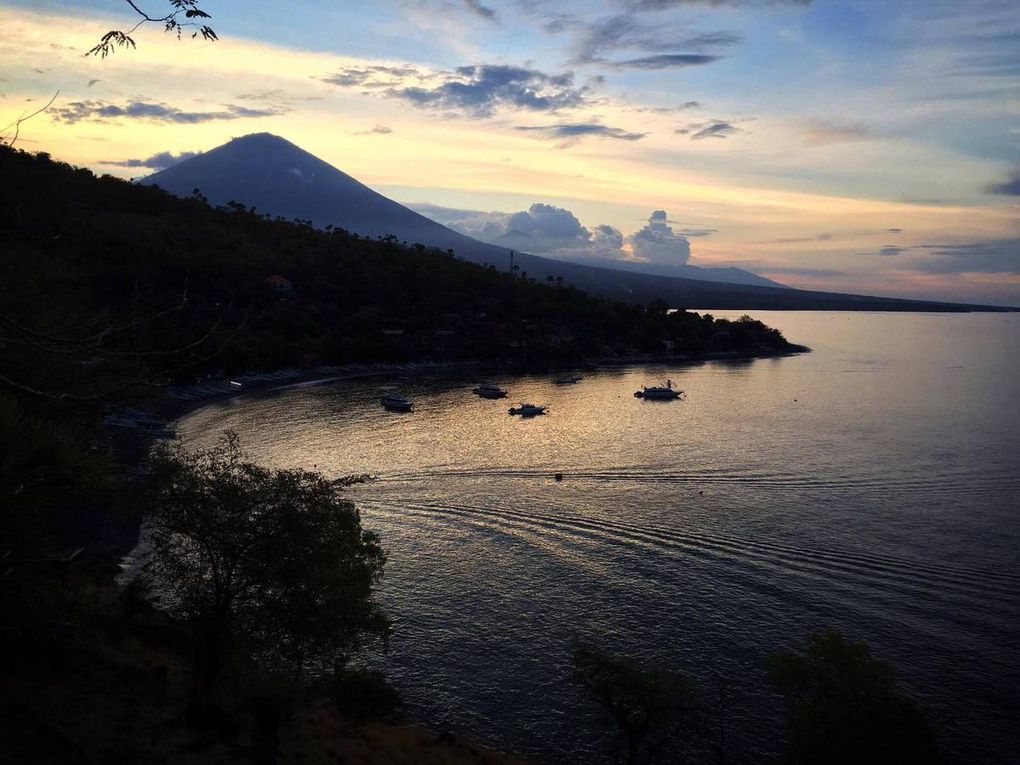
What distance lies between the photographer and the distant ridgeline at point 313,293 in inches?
3282

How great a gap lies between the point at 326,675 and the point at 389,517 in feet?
47.7

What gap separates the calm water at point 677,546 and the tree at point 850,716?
312 centimetres

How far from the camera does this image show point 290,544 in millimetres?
13867

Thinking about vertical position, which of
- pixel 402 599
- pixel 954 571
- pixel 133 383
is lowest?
pixel 402 599

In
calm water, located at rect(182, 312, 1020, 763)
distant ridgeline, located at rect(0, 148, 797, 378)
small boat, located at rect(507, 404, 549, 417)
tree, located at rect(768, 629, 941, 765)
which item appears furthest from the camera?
distant ridgeline, located at rect(0, 148, 797, 378)

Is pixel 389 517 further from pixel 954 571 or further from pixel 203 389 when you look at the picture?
pixel 203 389

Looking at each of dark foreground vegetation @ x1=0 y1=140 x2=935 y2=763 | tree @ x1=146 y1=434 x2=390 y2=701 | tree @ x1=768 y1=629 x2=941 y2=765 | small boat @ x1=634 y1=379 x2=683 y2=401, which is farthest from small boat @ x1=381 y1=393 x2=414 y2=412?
tree @ x1=768 y1=629 x2=941 y2=765

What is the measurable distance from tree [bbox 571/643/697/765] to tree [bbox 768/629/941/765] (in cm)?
259

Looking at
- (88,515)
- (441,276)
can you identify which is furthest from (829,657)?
(441,276)

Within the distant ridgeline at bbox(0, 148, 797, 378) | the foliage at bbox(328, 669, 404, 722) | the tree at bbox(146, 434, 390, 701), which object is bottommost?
the foliage at bbox(328, 669, 404, 722)

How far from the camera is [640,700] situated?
52.8ft

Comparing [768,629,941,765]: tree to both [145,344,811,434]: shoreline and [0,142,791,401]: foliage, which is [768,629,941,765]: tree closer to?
[145,344,811,434]: shoreline

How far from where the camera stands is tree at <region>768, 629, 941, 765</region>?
13117mm

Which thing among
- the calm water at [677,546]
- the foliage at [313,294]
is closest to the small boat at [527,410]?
the calm water at [677,546]
